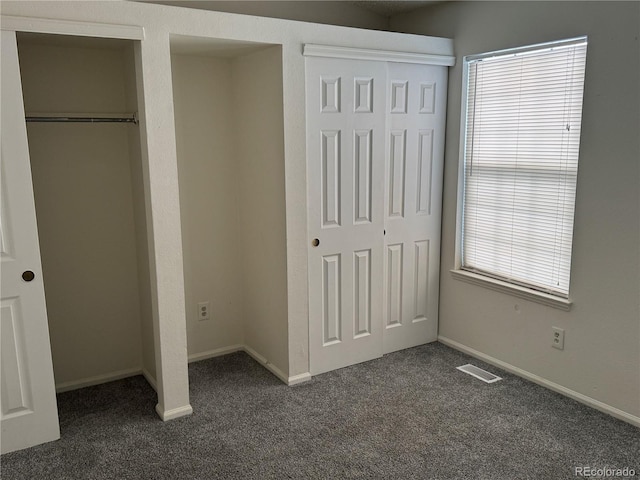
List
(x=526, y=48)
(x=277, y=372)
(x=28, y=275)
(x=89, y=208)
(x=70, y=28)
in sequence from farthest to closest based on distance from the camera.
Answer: (x=277, y=372) → (x=89, y=208) → (x=526, y=48) → (x=28, y=275) → (x=70, y=28)

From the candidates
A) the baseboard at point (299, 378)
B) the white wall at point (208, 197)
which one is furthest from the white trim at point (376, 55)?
the baseboard at point (299, 378)

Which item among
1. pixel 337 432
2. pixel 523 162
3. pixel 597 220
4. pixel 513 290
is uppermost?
pixel 523 162

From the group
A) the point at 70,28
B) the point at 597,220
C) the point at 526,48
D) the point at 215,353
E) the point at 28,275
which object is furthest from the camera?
the point at 215,353

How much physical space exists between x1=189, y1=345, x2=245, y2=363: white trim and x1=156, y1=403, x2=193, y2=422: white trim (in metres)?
0.72

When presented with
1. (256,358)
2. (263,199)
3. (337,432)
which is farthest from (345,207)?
(337,432)

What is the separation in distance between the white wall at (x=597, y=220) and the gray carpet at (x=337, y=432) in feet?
0.70

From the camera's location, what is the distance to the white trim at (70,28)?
2.31 meters

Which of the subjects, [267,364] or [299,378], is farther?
[267,364]

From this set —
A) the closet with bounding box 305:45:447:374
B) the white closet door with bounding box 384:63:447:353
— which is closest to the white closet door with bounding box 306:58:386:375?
the closet with bounding box 305:45:447:374

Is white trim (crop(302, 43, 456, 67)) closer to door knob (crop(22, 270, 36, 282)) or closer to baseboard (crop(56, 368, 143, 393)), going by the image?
door knob (crop(22, 270, 36, 282))

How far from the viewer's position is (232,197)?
369cm

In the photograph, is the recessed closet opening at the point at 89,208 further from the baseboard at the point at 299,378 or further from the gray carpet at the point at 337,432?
the baseboard at the point at 299,378

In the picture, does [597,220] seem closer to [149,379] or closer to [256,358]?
[256,358]

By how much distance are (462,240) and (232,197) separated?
160 cm
